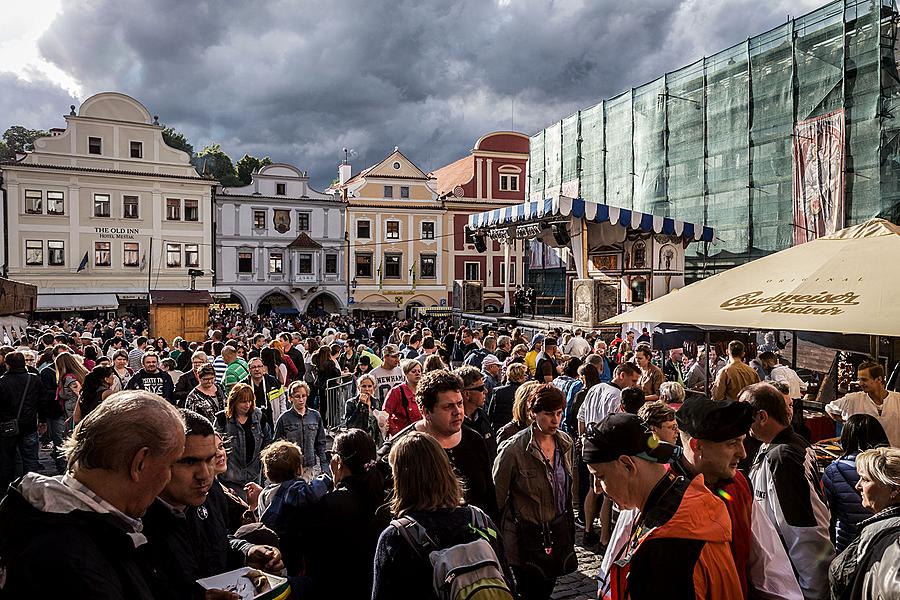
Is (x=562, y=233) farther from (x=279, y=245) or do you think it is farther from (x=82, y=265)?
(x=82, y=265)

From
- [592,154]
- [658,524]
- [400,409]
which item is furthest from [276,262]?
[658,524]

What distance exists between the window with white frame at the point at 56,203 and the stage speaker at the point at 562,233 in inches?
1066

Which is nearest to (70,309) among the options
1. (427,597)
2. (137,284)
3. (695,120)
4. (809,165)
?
(137,284)

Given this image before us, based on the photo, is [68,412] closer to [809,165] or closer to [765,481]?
[765,481]

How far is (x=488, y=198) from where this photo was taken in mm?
44375

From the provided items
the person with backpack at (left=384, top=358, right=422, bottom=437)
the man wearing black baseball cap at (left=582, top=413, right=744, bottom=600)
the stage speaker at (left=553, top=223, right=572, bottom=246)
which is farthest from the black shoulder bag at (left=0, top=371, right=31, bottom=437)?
the stage speaker at (left=553, top=223, right=572, bottom=246)

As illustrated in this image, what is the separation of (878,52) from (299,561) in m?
23.8

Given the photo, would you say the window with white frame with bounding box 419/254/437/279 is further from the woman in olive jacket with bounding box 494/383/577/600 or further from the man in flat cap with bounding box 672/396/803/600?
the man in flat cap with bounding box 672/396/803/600

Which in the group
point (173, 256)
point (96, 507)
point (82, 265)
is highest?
point (173, 256)

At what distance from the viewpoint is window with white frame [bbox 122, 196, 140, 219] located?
36441 mm

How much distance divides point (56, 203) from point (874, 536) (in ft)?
132

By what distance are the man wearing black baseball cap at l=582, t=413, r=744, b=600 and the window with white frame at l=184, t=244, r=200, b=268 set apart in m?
39.0

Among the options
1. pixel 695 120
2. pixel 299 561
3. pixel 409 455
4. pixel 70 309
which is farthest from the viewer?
pixel 70 309

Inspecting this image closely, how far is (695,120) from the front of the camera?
27.7 meters
